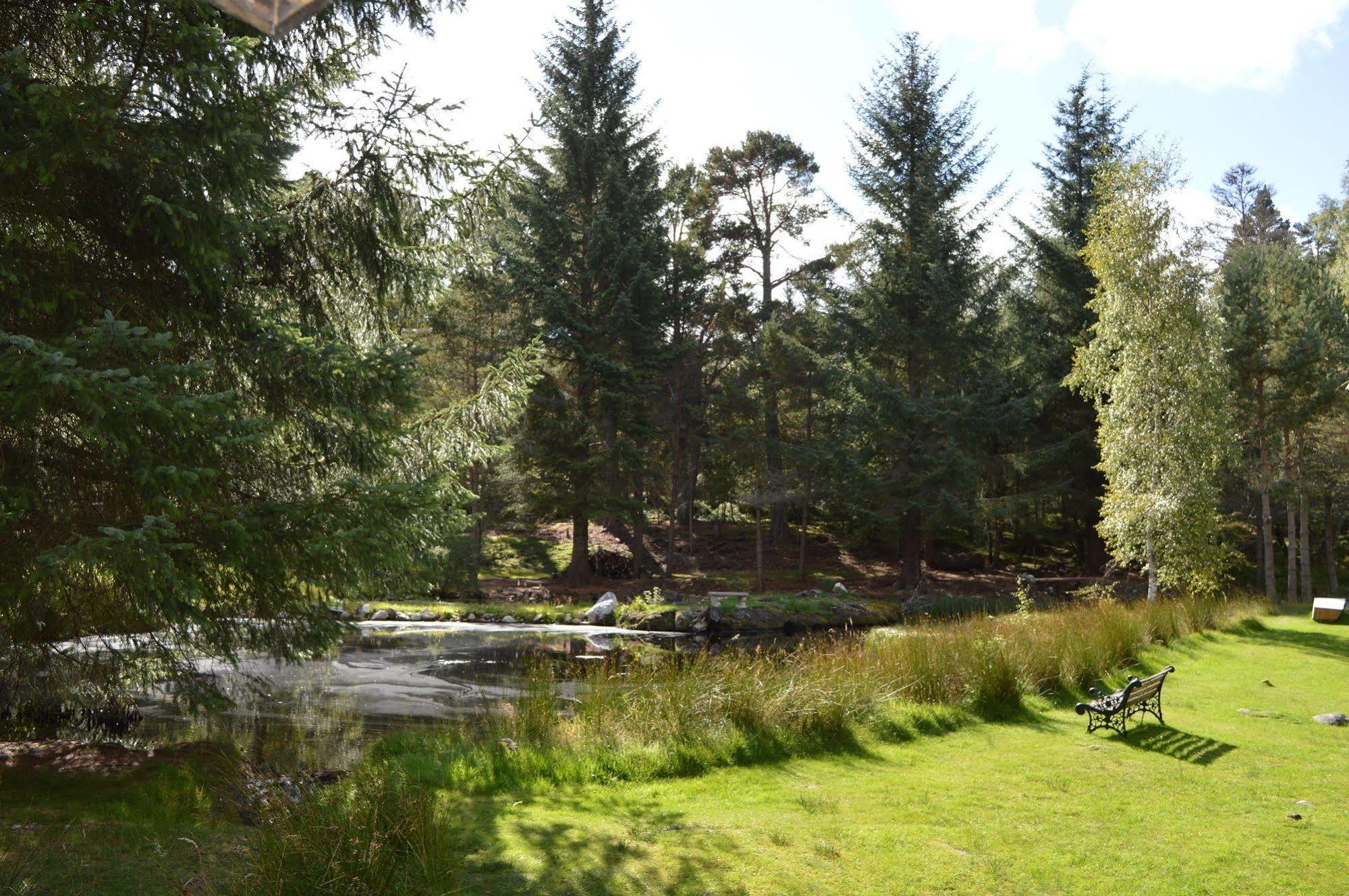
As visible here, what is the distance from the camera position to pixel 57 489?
5.56m

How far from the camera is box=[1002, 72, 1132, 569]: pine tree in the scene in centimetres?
2562

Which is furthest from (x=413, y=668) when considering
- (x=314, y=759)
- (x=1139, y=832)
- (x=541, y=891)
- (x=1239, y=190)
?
(x=1239, y=190)

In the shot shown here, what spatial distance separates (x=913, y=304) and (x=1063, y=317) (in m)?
5.01

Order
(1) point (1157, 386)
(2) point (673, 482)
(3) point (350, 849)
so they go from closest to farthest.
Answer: (3) point (350, 849) < (1) point (1157, 386) < (2) point (673, 482)

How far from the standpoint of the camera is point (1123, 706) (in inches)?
296

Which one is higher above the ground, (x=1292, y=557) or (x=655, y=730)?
(x=1292, y=557)

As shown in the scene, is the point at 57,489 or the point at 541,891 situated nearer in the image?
the point at 541,891

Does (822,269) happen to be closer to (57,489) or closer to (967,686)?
(967,686)

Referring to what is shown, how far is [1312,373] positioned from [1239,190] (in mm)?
29746

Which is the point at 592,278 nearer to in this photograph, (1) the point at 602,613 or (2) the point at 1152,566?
(1) the point at 602,613

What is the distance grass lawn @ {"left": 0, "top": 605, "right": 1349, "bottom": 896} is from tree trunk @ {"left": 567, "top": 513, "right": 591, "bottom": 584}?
700 inches

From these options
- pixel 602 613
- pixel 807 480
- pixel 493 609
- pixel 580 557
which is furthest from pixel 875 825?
pixel 807 480

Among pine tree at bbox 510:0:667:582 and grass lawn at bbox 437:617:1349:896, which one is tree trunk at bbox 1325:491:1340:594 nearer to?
pine tree at bbox 510:0:667:582

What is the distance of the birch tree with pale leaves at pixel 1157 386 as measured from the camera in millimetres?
15867
